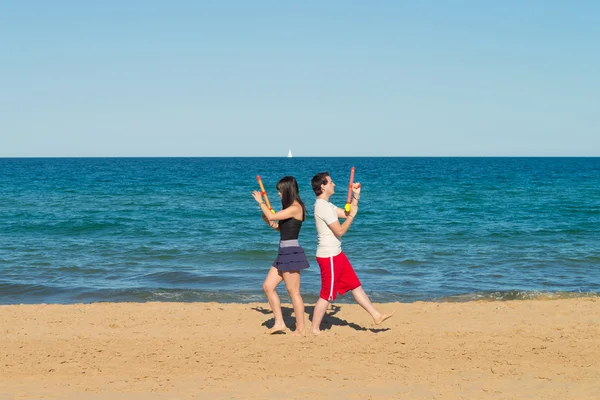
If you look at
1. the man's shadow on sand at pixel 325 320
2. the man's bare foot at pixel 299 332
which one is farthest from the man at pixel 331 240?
the man's shadow on sand at pixel 325 320

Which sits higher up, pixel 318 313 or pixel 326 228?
pixel 326 228

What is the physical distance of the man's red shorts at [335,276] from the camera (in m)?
6.52

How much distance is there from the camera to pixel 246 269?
1258 centimetres

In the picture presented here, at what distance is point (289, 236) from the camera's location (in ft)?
21.3

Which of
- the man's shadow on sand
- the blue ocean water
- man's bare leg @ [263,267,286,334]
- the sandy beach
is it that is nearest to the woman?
man's bare leg @ [263,267,286,334]

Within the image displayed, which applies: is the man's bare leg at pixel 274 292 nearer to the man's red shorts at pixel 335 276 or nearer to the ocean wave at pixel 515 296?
the man's red shorts at pixel 335 276

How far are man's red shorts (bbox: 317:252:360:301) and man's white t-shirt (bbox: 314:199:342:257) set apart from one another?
0.23ft

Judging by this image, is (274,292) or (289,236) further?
(274,292)

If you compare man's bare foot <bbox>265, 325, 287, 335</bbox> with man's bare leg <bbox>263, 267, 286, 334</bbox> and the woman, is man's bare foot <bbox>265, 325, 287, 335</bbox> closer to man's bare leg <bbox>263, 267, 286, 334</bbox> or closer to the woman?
man's bare leg <bbox>263, 267, 286, 334</bbox>

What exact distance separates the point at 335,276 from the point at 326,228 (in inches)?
19.3

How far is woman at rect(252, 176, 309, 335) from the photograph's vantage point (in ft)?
21.0

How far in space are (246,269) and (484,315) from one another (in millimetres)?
5645

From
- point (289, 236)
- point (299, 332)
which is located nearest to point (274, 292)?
point (299, 332)

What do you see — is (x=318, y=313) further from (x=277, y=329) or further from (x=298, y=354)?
(x=298, y=354)
